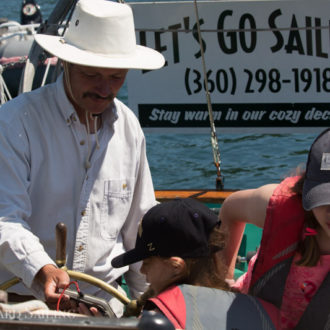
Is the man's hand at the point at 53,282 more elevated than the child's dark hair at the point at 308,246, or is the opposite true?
the child's dark hair at the point at 308,246

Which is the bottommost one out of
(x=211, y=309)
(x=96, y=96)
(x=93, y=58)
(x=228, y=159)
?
(x=228, y=159)

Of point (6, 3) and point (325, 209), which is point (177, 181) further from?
point (6, 3)

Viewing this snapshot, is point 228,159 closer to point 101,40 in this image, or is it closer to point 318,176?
point 101,40

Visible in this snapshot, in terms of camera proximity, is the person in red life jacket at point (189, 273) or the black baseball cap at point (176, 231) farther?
the black baseball cap at point (176, 231)

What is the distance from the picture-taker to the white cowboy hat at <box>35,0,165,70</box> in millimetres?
2693

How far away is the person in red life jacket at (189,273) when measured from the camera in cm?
219

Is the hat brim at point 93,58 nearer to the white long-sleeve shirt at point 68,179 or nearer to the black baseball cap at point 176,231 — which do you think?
the white long-sleeve shirt at point 68,179

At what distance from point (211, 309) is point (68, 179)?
0.83 m

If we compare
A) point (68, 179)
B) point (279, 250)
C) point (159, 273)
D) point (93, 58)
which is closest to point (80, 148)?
point (68, 179)

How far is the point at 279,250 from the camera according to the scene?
7.83ft

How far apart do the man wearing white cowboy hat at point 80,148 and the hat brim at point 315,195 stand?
771 mm

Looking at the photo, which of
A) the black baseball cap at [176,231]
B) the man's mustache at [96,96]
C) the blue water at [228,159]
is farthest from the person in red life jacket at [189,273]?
the blue water at [228,159]

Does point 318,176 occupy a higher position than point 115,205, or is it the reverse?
point 318,176

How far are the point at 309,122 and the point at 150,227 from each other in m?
2.99
